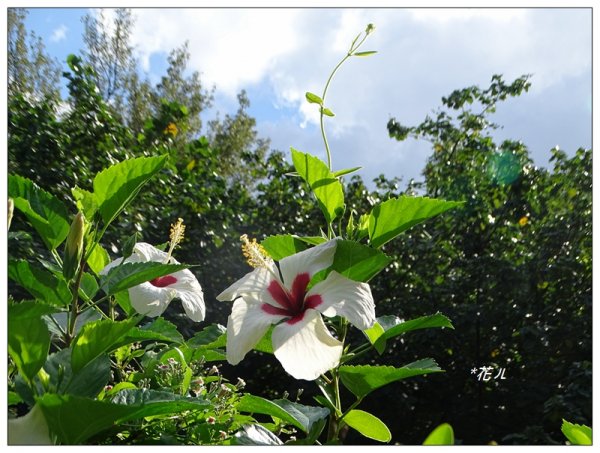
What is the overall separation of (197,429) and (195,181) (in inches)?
123

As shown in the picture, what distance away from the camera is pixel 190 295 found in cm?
85

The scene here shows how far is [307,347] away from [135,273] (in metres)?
0.21

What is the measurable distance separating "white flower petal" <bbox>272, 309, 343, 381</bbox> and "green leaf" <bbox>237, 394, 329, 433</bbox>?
0.38 ft

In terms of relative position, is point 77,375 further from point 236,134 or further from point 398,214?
point 236,134

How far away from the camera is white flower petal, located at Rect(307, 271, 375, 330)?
61 cm

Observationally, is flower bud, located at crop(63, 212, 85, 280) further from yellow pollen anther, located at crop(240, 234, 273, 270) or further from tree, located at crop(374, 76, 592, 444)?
tree, located at crop(374, 76, 592, 444)

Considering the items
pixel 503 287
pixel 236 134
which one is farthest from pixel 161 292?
pixel 236 134

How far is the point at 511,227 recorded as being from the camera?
445cm

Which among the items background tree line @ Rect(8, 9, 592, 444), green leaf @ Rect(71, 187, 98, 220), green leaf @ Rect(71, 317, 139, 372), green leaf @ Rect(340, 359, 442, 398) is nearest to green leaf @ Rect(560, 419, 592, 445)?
green leaf @ Rect(340, 359, 442, 398)

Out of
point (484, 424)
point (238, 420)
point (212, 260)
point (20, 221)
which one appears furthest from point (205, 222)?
point (238, 420)

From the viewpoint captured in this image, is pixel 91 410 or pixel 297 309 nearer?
pixel 91 410

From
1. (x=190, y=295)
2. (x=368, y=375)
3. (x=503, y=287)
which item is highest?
(x=503, y=287)

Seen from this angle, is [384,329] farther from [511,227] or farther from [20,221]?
[511,227]
